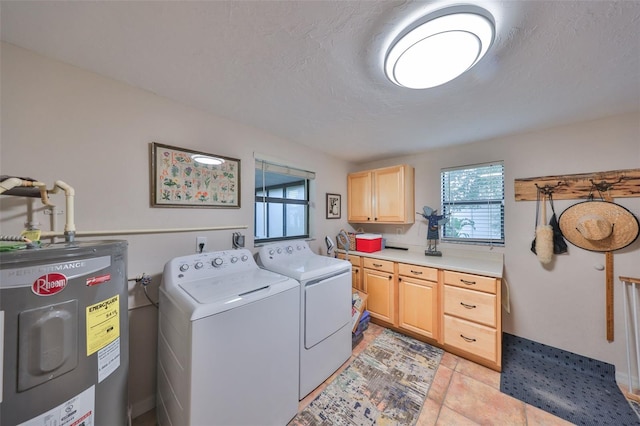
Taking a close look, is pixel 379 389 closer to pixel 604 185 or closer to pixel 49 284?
pixel 49 284

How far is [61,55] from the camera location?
1.23m

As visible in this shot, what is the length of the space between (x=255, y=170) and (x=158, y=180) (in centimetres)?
86

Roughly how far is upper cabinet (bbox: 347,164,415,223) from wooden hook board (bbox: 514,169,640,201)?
1110mm

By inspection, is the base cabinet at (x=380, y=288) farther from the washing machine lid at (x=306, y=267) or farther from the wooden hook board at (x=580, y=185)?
the wooden hook board at (x=580, y=185)

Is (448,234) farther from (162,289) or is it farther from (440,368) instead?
(162,289)

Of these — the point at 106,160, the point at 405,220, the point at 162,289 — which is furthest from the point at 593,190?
the point at 106,160

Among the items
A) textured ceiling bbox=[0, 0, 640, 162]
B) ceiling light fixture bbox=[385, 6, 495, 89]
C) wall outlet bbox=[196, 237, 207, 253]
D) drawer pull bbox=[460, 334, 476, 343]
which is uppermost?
textured ceiling bbox=[0, 0, 640, 162]

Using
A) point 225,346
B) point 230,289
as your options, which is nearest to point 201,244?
point 230,289

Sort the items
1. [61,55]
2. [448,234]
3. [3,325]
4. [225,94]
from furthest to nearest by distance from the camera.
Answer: [448,234] → [225,94] → [61,55] → [3,325]

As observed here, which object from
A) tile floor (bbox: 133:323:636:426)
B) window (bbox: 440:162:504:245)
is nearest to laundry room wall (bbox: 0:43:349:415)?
tile floor (bbox: 133:323:636:426)

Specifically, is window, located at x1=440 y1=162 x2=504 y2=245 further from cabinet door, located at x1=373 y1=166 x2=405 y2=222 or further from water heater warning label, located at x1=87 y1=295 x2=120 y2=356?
water heater warning label, located at x1=87 y1=295 x2=120 y2=356

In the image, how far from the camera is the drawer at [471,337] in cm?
191

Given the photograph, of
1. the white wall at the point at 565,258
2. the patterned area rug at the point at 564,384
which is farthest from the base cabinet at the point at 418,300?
the white wall at the point at 565,258

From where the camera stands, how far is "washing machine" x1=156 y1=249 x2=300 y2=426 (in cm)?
109
